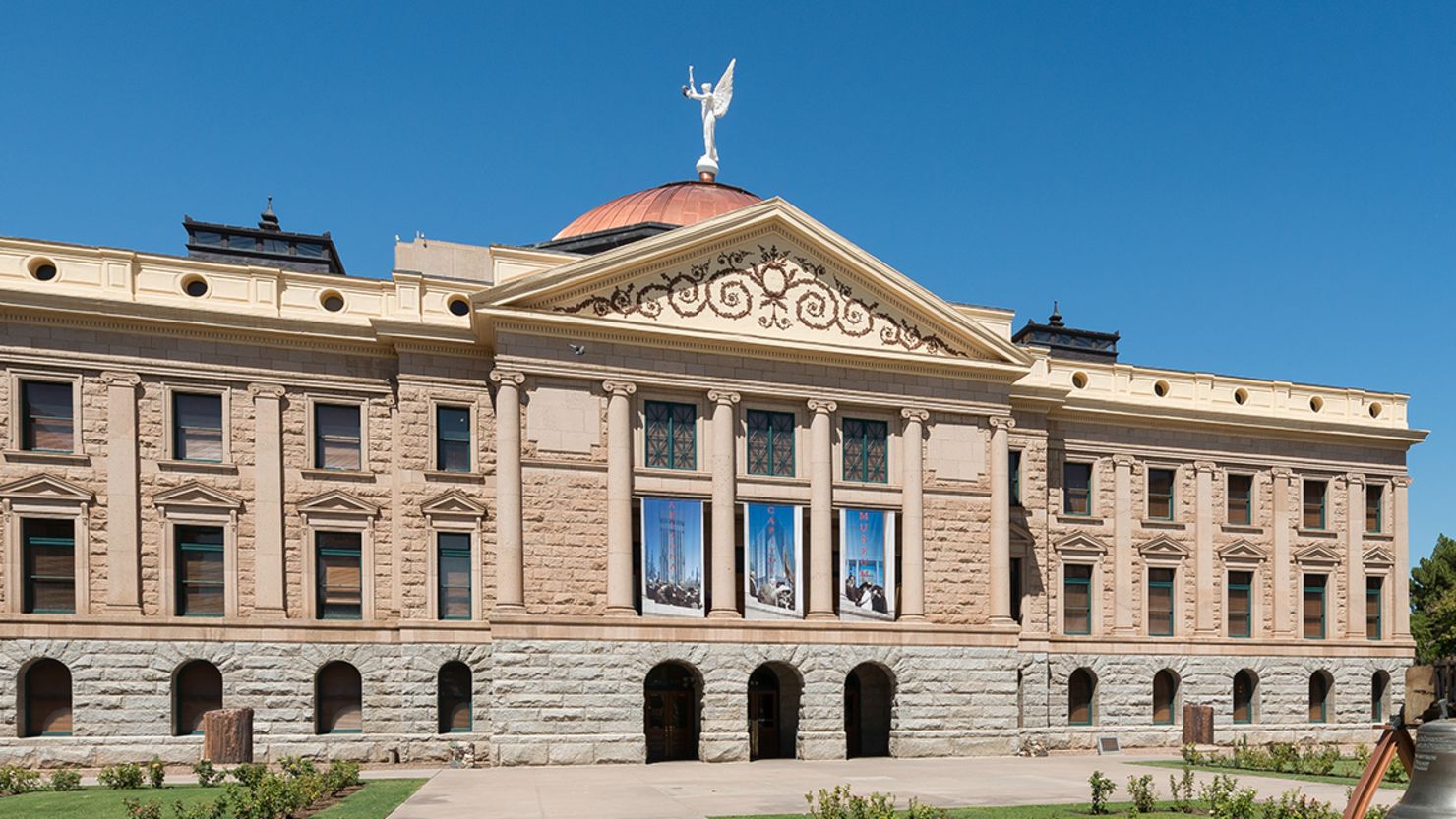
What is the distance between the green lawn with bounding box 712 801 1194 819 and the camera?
65.5 feet

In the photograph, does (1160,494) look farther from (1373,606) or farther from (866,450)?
(866,450)

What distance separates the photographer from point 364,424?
→ 1288 inches

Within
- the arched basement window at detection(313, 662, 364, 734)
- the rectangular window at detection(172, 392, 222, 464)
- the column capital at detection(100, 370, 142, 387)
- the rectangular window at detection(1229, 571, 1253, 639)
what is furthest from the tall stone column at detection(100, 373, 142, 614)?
the rectangular window at detection(1229, 571, 1253, 639)

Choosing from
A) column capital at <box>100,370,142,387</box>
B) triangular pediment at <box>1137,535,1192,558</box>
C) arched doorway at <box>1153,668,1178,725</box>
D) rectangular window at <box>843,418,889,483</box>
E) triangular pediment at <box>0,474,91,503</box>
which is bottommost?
arched doorway at <box>1153,668,1178,725</box>

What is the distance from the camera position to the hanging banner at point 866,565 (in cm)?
3409

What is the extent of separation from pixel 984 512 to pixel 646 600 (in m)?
11.4

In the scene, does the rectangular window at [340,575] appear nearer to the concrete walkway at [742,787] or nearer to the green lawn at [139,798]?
the concrete walkway at [742,787]

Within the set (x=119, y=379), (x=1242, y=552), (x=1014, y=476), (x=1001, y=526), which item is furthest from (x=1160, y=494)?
(x=119, y=379)

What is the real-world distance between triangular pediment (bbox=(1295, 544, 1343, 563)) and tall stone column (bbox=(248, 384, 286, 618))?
35061 mm

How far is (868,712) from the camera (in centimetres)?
3588

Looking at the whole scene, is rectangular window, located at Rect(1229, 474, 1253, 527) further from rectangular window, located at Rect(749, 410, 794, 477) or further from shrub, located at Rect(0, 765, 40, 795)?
shrub, located at Rect(0, 765, 40, 795)

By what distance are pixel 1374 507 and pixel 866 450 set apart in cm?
2345

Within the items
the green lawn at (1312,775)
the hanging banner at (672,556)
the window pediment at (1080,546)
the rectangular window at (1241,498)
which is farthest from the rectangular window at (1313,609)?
the hanging banner at (672,556)

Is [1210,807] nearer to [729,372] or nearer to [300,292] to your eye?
[729,372]
